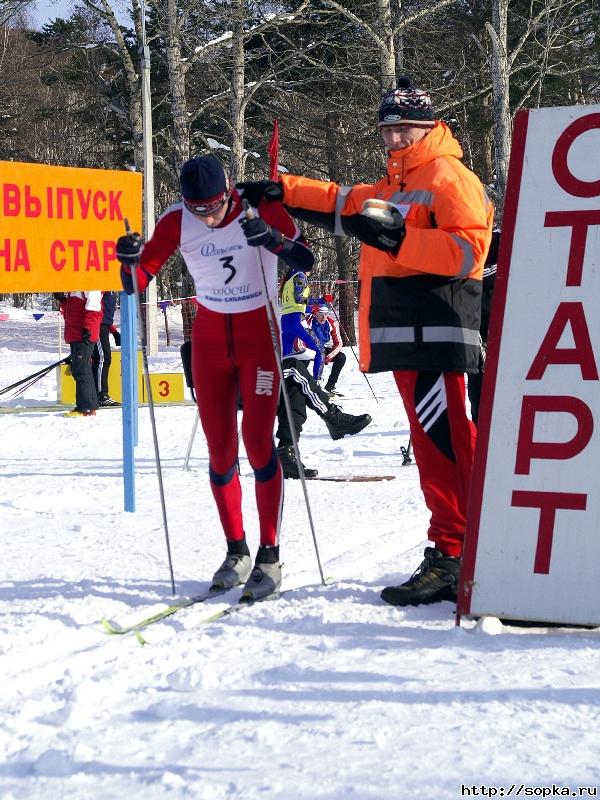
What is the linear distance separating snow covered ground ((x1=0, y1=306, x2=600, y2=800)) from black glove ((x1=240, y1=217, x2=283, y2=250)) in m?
1.39

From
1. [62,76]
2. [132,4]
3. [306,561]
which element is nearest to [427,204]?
[306,561]

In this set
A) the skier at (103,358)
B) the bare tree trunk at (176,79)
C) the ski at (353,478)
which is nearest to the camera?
the ski at (353,478)

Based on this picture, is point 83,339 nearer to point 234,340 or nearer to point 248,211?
point 234,340

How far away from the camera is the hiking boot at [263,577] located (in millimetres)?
4301

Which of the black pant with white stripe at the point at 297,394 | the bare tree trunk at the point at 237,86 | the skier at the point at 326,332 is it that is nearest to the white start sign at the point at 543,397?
the black pant with white stripe at the point at 297,394

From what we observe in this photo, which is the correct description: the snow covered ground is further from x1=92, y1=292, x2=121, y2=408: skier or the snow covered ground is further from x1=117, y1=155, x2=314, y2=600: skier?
x1=92, y1=292, x2=121, y2=408: skier

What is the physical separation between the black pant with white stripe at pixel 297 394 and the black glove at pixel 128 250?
3.78 metres

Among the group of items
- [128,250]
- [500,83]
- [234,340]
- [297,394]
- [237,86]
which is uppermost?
[237,86]

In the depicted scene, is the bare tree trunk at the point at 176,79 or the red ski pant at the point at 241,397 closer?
the red ski pant at the point at 241,397

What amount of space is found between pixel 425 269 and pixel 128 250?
50.0 inches

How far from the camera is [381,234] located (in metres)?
3.91

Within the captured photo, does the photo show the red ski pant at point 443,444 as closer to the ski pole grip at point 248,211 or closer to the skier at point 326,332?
the ski pole grip at point 248,211

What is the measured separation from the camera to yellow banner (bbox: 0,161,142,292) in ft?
21.0

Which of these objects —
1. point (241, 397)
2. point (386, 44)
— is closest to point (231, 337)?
point (241, 397)
